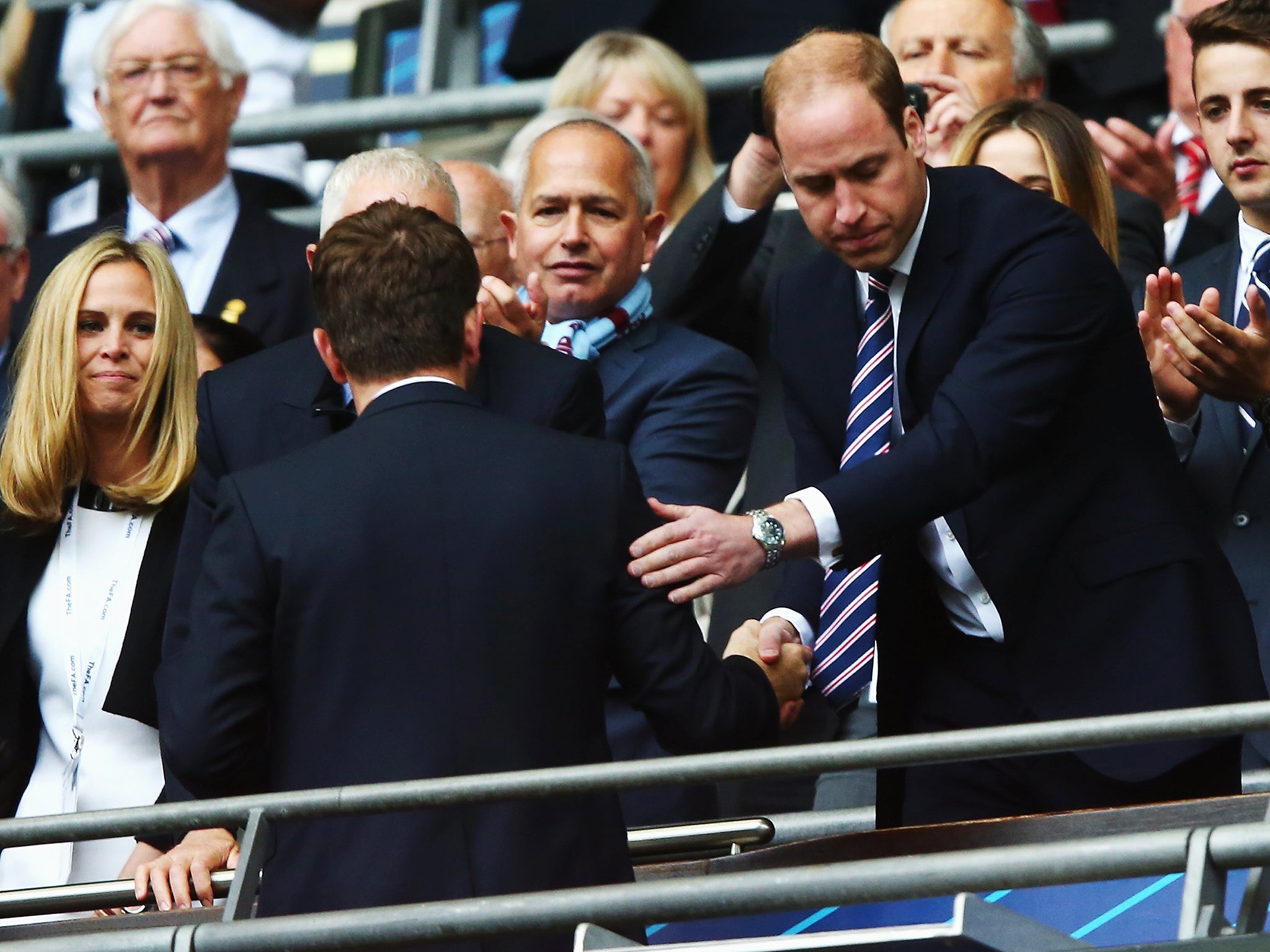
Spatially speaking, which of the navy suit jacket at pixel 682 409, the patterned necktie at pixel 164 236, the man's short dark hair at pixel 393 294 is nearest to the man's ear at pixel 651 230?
the navy suit jacket at pixel 682 409

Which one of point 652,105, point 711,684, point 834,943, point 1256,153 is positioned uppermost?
point 652,105

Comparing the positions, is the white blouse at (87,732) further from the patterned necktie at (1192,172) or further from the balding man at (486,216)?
the patterned necktie at (1192,172)

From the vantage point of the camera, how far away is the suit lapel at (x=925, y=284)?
142 inches

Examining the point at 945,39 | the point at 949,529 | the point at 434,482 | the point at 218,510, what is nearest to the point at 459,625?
the point at 434,482

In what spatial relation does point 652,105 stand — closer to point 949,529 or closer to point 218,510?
point 949,529

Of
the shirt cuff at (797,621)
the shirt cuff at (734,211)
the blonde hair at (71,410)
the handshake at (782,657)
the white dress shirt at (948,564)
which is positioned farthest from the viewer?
the shirt cuff at (734,211)

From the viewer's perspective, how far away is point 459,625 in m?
2.83

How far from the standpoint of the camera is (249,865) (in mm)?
2826

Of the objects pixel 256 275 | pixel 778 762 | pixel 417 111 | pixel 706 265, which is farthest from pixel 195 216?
pixel 778 762

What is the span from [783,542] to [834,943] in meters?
0.80

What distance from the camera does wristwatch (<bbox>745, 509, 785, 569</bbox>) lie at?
3.36m

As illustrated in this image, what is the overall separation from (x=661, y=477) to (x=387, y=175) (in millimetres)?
→ 823

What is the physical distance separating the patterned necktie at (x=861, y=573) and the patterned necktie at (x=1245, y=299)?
31.5 inches

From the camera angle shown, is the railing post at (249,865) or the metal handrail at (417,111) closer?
the railing post at (249,865)
